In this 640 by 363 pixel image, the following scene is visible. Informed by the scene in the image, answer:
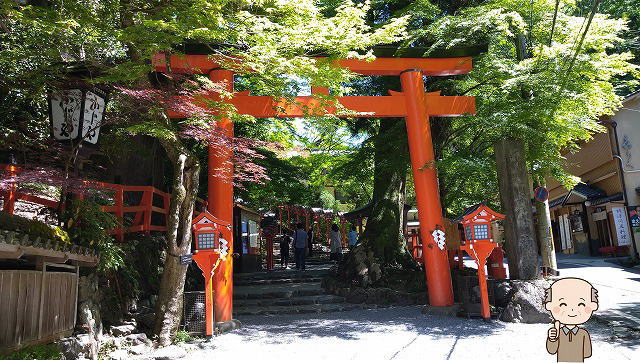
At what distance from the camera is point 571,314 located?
3.42 m

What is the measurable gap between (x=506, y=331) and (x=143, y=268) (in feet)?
23.8

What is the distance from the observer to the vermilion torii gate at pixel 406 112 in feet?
28.8

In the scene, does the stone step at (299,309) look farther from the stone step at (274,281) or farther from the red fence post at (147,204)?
the red fence post at (147,204)

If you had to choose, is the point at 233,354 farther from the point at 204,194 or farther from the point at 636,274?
the point at 636,274

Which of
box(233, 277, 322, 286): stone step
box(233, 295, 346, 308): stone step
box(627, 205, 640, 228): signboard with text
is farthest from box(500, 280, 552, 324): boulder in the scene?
box(627, 205, 640, 228): signboard with text

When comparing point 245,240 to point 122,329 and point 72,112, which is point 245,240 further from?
point 72,112

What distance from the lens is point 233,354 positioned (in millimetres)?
6566

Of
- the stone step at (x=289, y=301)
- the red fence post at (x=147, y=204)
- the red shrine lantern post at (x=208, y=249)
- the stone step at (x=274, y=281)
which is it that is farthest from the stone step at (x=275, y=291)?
the red shrine lantern post at (x=208, y=249)

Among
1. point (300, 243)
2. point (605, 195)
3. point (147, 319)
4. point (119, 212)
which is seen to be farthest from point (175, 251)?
point (605, 195)

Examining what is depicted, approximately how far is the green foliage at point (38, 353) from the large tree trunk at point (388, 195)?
8562mm

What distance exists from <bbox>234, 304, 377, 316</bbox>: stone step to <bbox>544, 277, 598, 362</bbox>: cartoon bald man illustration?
22.9 ft

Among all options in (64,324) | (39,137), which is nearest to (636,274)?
(64,324)

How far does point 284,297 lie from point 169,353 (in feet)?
15.6

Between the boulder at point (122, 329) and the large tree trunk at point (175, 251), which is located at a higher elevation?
the large tree trunk at point (175, 251)
